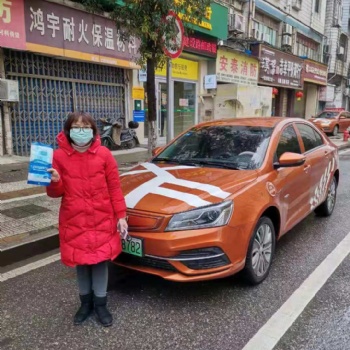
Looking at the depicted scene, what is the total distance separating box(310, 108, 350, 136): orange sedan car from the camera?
19.5m

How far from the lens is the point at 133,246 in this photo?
116 inches

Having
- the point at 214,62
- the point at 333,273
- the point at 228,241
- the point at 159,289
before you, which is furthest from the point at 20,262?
the point at 214,62

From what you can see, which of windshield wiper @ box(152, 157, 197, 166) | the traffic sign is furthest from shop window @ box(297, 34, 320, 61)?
windshield wiper @ box(152, 157, 197, 166)

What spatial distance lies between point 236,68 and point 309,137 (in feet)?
38.9

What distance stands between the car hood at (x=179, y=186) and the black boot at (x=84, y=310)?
76cm

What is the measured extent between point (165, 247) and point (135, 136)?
28.6 ft

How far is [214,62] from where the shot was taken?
1462cm

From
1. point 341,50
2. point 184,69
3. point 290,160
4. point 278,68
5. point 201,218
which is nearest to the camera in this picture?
point 201,218

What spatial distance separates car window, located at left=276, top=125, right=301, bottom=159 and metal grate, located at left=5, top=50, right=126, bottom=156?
6.50m

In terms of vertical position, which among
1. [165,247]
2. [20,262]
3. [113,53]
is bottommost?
[20,262]

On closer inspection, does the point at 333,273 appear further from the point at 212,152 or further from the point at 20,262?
the point at 20,262

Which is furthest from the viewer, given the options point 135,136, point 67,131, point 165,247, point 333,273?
point 135,136

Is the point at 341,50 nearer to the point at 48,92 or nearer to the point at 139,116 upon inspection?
the point at 139,116

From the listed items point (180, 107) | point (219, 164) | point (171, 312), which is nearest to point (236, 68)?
point (180, 107)
